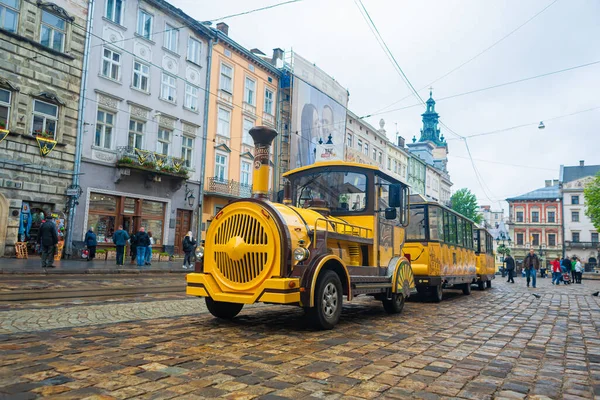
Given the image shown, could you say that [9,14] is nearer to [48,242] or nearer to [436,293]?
[48,242]

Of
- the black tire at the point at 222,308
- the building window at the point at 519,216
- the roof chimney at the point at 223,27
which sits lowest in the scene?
the black tire at the point at 222,308

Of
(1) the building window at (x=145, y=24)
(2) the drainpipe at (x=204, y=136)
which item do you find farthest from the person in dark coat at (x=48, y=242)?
(1) the building window at (x=145, y=24)

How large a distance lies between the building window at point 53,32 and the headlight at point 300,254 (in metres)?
19.3

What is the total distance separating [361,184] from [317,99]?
3035cm

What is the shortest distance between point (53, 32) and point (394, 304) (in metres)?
19.5

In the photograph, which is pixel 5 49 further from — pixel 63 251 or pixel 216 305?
pixel 216 305

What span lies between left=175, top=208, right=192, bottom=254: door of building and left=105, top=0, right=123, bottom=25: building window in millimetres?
10451

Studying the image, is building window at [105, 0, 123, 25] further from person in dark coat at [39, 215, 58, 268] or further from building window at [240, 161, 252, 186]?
person in dark coat at [39, 215, 58, 268]

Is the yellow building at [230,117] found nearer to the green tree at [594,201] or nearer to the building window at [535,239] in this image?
the green tree at [594,201]

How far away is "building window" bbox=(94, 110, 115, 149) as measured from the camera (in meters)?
22.2

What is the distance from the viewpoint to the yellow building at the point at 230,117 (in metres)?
28.7

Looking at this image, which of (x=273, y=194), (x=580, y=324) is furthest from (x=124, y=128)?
(x=580, y=324)

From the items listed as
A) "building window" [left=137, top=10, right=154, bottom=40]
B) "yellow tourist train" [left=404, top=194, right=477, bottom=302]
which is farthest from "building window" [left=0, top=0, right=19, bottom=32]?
"yellow tourist train" [left=404, top=194, right=477, bottom=302]

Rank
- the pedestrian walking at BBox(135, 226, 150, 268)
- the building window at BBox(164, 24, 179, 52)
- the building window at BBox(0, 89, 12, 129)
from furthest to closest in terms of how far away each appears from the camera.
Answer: the building window at BBox(164, 24, 179, 52)
the pedestrian walking at BBox(135, 226, 150, 268)
the building window at BBox(0, 89, 12, 129)
